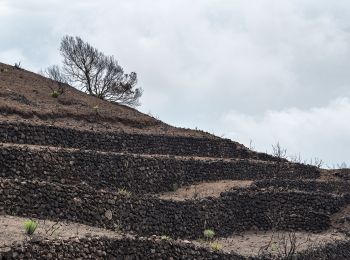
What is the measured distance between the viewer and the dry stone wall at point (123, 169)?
21766 millimetres

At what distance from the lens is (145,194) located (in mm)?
25094

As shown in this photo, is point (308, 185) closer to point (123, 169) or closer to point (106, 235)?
point (123, 169)

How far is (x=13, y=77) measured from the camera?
Answer: 4272 cm

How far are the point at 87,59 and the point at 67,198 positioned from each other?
34.1 meters

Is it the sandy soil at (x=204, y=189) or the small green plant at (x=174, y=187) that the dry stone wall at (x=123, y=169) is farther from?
the sandy soil at (x=204, y=189)

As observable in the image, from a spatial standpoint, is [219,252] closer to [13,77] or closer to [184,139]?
[184,139]

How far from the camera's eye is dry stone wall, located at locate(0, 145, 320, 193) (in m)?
21.8

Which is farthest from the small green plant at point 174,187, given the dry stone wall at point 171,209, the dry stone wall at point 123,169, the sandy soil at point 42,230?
the sandy soil at point 42,230

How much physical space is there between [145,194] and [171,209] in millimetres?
3358

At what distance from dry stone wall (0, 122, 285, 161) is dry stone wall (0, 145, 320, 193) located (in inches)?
119

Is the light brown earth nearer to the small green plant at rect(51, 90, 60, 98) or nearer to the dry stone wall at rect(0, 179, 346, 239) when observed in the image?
the dry stone wall at rect(0, 179, 346, 239)

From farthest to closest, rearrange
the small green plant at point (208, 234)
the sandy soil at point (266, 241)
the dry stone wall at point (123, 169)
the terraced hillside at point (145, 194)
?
the small green plant at point (208, 234) < the dry stone wall at point (123, 169) < the sandy soil at point (266, 241) < the terraced hillside at point (145, 194)

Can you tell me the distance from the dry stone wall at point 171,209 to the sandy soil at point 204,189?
2.91 feet

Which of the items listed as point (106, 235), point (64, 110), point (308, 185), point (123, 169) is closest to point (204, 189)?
point (123, 169)
